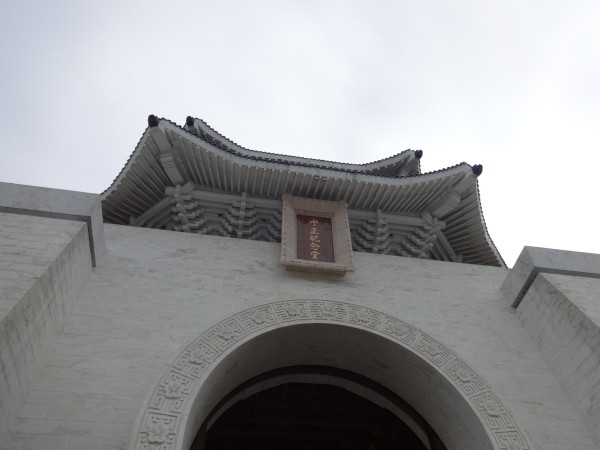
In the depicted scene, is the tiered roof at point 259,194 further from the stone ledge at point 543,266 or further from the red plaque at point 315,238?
the stone ledge at point 543,266

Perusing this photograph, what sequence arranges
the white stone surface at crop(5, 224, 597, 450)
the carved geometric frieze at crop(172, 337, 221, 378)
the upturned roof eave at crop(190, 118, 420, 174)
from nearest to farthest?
the white stone surface at crop(5, 224, 597, 450) → the carved geometric frieze at crop(172, 337, 221, 378) → the upturned roof eave at crop(190, 118, 420, 174)

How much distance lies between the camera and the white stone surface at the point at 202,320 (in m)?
4.16

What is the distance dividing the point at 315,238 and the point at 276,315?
162 centimetres

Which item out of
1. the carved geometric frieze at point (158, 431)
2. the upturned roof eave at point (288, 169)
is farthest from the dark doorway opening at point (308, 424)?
the upturned roof eave at point (288, 169)

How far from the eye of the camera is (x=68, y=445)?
3.82 metres

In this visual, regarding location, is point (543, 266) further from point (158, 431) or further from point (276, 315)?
point (158, 431)

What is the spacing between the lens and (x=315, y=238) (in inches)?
267

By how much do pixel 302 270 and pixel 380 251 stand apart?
1.67 metres

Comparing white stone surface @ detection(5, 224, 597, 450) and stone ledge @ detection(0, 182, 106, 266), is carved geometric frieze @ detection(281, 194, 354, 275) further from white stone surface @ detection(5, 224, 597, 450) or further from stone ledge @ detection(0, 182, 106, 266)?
stone ledge @ detection(0, 182, 106, 266)

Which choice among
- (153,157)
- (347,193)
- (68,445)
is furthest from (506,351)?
(153,157)

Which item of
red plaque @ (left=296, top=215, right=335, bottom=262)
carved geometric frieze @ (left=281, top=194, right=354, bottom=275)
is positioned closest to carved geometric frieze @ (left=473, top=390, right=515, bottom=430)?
carved geometric frieze @ (left=281, top=194, right=354, bottom=275)

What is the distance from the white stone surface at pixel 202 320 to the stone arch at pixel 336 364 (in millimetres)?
135

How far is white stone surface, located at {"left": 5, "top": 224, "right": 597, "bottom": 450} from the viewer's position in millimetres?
4156

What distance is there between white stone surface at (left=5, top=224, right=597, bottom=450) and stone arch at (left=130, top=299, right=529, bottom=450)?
14cm
